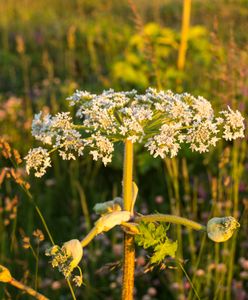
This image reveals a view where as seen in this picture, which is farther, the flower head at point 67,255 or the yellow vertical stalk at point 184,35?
the yellow vertical stalk at point 184,35

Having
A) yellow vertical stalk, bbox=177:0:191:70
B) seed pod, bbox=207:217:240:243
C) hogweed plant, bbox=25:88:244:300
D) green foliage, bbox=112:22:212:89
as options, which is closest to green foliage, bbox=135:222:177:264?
hogweed plant, bbox=25:88:244:300

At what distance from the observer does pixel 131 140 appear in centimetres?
137

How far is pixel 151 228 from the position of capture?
1.39 metres

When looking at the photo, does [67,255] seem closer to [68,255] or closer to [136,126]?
[68,255]

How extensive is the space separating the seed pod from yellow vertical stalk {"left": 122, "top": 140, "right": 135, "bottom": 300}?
217mm

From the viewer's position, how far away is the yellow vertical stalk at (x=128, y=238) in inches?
55.9

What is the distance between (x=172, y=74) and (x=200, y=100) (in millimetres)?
2839

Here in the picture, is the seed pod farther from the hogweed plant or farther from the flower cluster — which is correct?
the flower cluster

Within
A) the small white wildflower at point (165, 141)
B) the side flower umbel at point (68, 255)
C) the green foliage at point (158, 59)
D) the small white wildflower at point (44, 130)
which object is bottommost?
the side flower umbel at point (68, 255)

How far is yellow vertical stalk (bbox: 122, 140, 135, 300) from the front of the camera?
4.66 ft

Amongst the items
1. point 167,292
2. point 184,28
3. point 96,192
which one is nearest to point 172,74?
point 184,28

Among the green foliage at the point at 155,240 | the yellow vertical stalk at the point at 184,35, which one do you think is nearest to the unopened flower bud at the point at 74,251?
the green foliage at the point at 155,240

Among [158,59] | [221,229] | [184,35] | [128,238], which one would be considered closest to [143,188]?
[158,59]

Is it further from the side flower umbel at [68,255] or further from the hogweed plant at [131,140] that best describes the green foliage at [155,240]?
the side flower umbel at [68,255]
